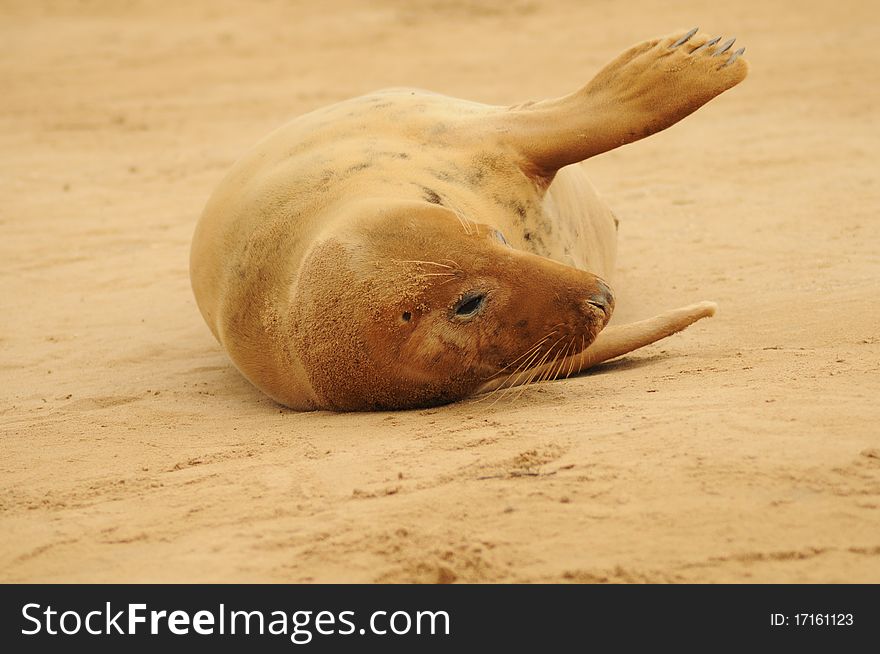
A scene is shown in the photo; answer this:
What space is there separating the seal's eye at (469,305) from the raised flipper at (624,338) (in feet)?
1.43

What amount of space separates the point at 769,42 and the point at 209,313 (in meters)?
8.54

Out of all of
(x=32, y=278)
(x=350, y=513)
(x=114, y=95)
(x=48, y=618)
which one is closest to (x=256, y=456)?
(x=350, y=513)

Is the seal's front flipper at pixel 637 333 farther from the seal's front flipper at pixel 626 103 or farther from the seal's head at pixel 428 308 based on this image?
the seal's front flipper at pixel 626 103

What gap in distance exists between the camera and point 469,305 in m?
Answer: 3.74

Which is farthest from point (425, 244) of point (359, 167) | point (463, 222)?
point (359, 167)

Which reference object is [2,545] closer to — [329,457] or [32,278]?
[329,457]

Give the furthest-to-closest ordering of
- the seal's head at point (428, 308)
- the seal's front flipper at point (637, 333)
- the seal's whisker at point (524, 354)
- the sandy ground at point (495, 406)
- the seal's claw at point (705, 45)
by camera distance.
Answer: the seal's claw at point (705, 45) → the seal's front flipper at point (637, 333) → the seal's whisker at point (524, 354) → the seal's head at point (428, 308) → the sandy ground at point (495, 406)

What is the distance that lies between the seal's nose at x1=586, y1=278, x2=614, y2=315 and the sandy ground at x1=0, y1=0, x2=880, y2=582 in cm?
27

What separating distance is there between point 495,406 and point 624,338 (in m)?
0.71

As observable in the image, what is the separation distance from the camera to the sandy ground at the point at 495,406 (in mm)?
2709

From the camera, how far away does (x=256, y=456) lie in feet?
11.6

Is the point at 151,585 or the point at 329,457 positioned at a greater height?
the point at 329,457

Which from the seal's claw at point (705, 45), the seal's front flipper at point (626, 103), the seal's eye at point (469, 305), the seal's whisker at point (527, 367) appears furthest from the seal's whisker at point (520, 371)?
the seal's claw at point (705, 45)

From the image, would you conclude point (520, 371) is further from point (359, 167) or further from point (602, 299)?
point (359, 167)
